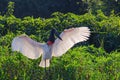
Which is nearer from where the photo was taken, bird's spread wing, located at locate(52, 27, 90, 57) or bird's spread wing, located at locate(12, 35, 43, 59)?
bird's spread wing, located at locate(12, 35, 43, 59)

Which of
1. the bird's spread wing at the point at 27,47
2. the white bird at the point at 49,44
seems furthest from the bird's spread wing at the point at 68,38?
the bird's spread wing at the point at 27,47

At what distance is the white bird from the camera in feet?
25.4

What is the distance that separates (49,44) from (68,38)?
12.2 inches

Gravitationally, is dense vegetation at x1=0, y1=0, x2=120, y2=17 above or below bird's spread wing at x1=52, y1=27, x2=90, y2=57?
above

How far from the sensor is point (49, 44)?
25.9 ft

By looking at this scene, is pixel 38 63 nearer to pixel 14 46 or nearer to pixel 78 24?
pixel 14 46

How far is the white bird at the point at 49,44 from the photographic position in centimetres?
775

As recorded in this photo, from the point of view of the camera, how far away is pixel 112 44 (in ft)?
37.9

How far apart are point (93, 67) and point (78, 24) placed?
16.2 ft

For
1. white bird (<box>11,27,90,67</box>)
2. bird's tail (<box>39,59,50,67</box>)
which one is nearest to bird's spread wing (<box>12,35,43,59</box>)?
white bird (<box>11,27,90,67</box>)

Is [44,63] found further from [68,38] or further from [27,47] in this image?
[68,38]

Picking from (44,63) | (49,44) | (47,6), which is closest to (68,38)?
(49,44)

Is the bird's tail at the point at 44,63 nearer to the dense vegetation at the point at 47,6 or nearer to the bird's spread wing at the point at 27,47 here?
the bird's spread wing at the point at 27,47

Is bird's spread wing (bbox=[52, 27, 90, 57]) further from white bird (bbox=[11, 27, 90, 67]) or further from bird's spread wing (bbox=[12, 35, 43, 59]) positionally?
bird's spread wing (bbox=[12, 35, 43, 59])
